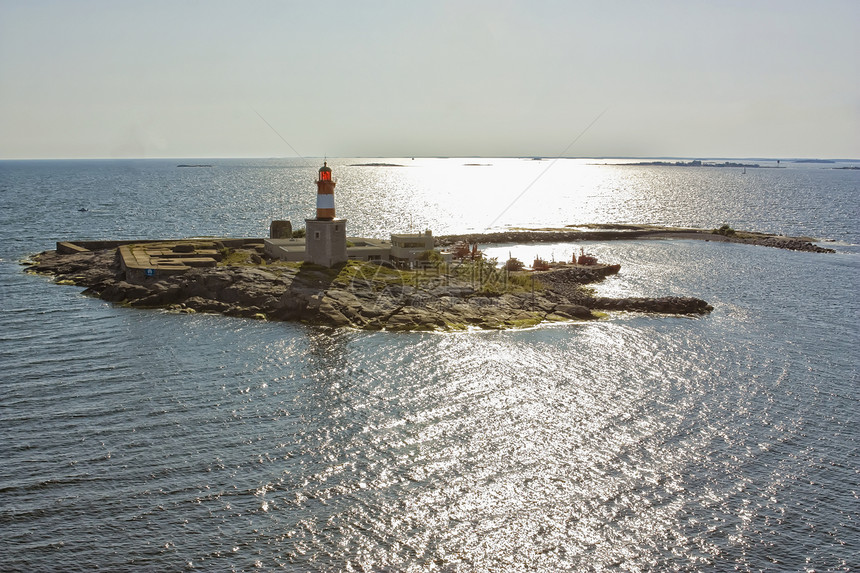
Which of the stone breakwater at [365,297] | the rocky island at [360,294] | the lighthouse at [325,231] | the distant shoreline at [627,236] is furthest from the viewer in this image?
the distant shoreline at [627,236]

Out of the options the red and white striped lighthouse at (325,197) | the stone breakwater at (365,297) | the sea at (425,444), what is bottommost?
the sea at (425,444)

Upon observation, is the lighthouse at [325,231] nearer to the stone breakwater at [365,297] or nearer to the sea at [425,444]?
the stone breakwater at [365,297]

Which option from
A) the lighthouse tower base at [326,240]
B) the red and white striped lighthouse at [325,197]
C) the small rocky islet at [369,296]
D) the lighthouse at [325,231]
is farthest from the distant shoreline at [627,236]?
the red and white striped lighthouse at [325,197]

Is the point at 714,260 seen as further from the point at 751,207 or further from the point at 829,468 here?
the point at 751,207

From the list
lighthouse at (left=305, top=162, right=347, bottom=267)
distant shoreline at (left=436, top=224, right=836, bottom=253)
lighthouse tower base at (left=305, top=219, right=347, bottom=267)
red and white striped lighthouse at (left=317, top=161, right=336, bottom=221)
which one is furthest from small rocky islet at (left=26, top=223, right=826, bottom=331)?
distant shoreline at (left=436, top=224, right=836, bottom=253)

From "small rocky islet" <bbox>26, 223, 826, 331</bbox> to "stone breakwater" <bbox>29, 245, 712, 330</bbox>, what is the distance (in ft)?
0.29

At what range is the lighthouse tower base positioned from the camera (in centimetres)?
6612

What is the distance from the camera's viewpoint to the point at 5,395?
121 feet

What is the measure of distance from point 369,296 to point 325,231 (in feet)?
32.3

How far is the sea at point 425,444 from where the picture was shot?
973 inches

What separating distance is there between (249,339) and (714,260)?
72.3 m

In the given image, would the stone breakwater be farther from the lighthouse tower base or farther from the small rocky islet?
the lighthouse tower base

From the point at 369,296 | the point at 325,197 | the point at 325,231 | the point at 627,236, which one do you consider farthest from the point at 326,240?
the point at 627,236

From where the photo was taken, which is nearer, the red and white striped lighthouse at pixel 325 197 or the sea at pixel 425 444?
the sea at pixel 425 444
